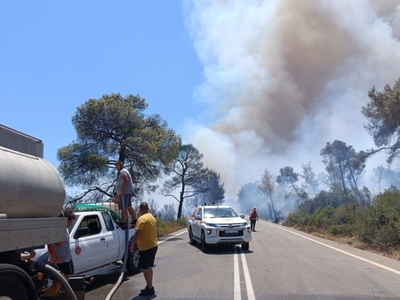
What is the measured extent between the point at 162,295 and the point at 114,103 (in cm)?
1499

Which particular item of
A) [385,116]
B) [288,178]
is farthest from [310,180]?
[385,116]

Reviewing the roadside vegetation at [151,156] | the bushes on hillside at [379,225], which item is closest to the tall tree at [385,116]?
the roadside vegetation at [151,156]

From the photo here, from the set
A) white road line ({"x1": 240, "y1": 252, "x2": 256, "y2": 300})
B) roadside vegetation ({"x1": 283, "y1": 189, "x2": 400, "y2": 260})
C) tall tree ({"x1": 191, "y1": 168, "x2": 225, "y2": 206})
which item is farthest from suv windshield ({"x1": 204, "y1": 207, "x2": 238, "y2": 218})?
Result: tall tree ({"x1": 191, "y1": 168, "x2": 225, "y2": 206})

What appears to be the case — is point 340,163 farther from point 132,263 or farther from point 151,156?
point 132,263

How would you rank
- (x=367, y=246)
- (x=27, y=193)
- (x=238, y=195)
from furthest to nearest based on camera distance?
(x=238, y=195), (x=367, y=246), (x=27, y=193)

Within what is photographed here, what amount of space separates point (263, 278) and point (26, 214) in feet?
19.1

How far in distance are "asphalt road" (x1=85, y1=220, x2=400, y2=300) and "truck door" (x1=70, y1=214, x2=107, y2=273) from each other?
539mm

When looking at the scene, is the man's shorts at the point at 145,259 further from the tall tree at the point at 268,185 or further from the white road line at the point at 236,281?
the tall tree at the point at 268,185

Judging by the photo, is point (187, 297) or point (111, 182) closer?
point (187, 297)

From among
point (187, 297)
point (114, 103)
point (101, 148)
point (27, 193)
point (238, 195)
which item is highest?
point (238, 195)

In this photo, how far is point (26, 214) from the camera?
14.3 feet

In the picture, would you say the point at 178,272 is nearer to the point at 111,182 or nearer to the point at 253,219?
the point at 111,182

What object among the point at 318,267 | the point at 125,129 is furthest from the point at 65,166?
the point at 318,267

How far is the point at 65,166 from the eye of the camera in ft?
67.3
